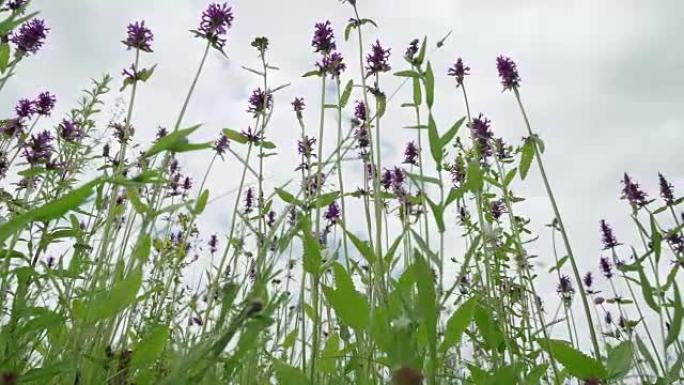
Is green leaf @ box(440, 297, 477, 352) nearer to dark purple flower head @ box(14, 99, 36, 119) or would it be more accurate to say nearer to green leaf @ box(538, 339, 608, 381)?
green leaf @ box(538, 339, 608, 381)

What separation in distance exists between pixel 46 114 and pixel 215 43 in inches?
55.3

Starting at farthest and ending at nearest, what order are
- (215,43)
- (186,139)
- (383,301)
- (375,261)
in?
(215,43), (375,261), (383,301), (186,139)

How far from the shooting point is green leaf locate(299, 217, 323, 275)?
1.07 metres

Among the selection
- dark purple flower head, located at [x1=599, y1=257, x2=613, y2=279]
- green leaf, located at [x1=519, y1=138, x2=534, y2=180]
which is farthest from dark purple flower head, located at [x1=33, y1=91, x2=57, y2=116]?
dark purple flower head, located at [x1=599, y1=257, x2=613, y2=279]

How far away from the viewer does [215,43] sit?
6.12ft

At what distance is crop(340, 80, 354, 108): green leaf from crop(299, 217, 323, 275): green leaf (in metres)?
0.93

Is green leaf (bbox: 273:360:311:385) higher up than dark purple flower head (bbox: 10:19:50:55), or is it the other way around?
dark purple flower head (bbox: 10:19:50:55)

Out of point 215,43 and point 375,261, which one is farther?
point 215,43

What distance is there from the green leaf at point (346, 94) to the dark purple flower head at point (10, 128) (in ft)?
4.58

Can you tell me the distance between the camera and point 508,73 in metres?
2.30

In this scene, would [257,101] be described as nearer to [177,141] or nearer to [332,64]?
[332,64]

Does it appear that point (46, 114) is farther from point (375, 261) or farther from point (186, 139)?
point (186, 139)

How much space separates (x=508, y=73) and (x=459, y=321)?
1.56m

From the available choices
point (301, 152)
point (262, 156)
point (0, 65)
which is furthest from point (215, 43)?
point (301, 152)
